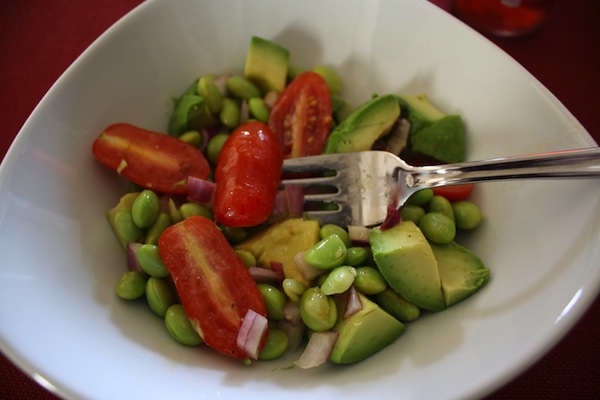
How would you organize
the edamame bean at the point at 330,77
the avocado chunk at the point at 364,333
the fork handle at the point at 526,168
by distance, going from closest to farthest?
the fork handle at the point at 526,168
the avocado chunk at the point at 364,333
the edamame bean at the point at 330,77

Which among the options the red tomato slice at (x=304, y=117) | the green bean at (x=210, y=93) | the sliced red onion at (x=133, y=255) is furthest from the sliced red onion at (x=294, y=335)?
the green bean at (x=210, y=93)

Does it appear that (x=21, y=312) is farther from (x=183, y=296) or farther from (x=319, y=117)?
(x=319, y=117)

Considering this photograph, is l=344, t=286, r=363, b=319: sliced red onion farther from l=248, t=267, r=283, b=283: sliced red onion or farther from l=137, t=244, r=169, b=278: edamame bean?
l=137, t=244, r=169, b=278: edamame bean

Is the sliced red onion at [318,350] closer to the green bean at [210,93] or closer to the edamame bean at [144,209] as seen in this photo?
the edamame bean at [144,209]

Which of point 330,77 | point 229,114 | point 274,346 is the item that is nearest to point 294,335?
point 274,346

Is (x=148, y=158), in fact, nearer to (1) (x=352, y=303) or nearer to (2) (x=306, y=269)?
(2) (x=306, y=269)
